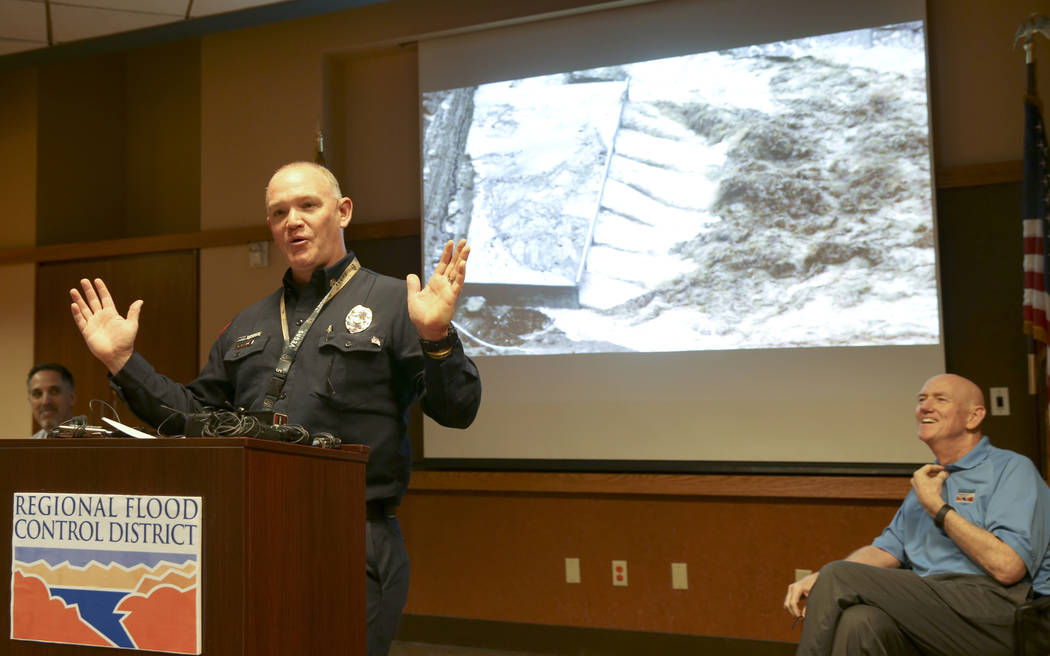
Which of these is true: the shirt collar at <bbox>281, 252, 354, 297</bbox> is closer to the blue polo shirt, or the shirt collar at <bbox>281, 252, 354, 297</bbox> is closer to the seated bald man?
the seated bald man

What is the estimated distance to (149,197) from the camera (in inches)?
261

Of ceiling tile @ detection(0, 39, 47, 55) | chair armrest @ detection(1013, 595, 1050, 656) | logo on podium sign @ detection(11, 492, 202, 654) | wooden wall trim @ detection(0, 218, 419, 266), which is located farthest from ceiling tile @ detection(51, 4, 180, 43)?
chair armrest @ detection(1013, 595, 1050, 656)

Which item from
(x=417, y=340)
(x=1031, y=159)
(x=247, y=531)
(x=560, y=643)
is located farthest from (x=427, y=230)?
(x=247, y=531)

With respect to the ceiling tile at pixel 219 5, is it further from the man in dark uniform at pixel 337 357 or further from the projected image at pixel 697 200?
the man in dark uniform at pixel 337 357

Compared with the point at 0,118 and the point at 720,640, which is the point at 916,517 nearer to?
the point at 720,640

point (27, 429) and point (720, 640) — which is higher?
point (27, 429)

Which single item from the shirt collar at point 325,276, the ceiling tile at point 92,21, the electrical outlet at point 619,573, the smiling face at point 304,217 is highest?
the ceiling tile at point 92,21

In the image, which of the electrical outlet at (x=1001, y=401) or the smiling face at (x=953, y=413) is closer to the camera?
the smiling face at (x=953, y=413)

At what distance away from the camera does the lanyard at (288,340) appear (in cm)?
181

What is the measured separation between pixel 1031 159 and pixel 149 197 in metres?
5.58

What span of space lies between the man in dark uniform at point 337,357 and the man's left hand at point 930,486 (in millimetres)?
1660

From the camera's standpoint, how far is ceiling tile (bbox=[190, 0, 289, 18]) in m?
4.62

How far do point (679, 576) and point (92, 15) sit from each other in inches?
162

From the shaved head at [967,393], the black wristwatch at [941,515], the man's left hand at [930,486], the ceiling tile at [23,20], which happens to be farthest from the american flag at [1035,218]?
the ceiling tile at [23,20]
